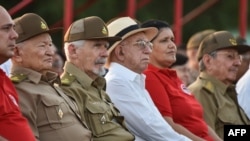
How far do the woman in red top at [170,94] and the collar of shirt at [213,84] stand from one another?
0.55 meters

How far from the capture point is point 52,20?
44.5 feet

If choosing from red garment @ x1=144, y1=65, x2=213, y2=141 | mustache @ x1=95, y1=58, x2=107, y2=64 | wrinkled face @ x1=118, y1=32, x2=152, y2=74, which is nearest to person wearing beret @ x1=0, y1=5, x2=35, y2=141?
mustache @ x1=95, y1=58, x2=107, y2=64

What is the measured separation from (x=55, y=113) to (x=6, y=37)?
0.64m

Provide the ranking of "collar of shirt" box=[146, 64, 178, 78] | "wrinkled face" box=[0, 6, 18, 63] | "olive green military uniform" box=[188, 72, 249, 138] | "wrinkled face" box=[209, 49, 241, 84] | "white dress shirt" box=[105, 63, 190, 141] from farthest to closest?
1. "wrinkled face" box=[209, 49, 241, 84]
2. "olive green military uniform" box=[188, 72, 249, 138]
3. "collar of shirt" box=[146, 64, 178, 78]
4. "white dress shirt" box=[105, 63, 190, 141]
5. "wrinkled face" box=[0, 6, 18, 63]

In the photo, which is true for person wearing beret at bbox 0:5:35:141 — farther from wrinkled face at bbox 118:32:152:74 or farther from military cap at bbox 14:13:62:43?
wrinkled face at bbox 118:32:152:74

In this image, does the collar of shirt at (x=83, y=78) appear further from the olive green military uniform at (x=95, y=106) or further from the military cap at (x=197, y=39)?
the military cap at (x=197, y=39)

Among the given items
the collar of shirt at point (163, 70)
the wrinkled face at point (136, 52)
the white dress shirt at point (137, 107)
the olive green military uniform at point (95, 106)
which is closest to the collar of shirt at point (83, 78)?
the olive green military uniform at point (95, 106)

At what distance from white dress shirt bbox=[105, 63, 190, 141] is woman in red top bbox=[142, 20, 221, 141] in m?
0.27

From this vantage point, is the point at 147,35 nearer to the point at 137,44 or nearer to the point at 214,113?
the point at 137,44

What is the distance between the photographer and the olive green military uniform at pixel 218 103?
9844mm

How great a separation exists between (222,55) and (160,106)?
1.40 meters

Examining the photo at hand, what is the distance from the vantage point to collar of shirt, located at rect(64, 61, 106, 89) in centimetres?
831

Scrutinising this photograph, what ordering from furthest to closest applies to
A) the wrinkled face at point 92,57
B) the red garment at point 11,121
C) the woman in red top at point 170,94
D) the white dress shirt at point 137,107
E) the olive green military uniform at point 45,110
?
1. the woman in red top at point 170,94
2. the white dress shirt at point 137,107
3. the wrinkled face at point 92,57
4. the olive green military uniform at point 45,110
5. the red garment at point 11,121

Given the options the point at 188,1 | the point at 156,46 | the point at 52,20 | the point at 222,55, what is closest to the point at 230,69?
the point at 222,55
